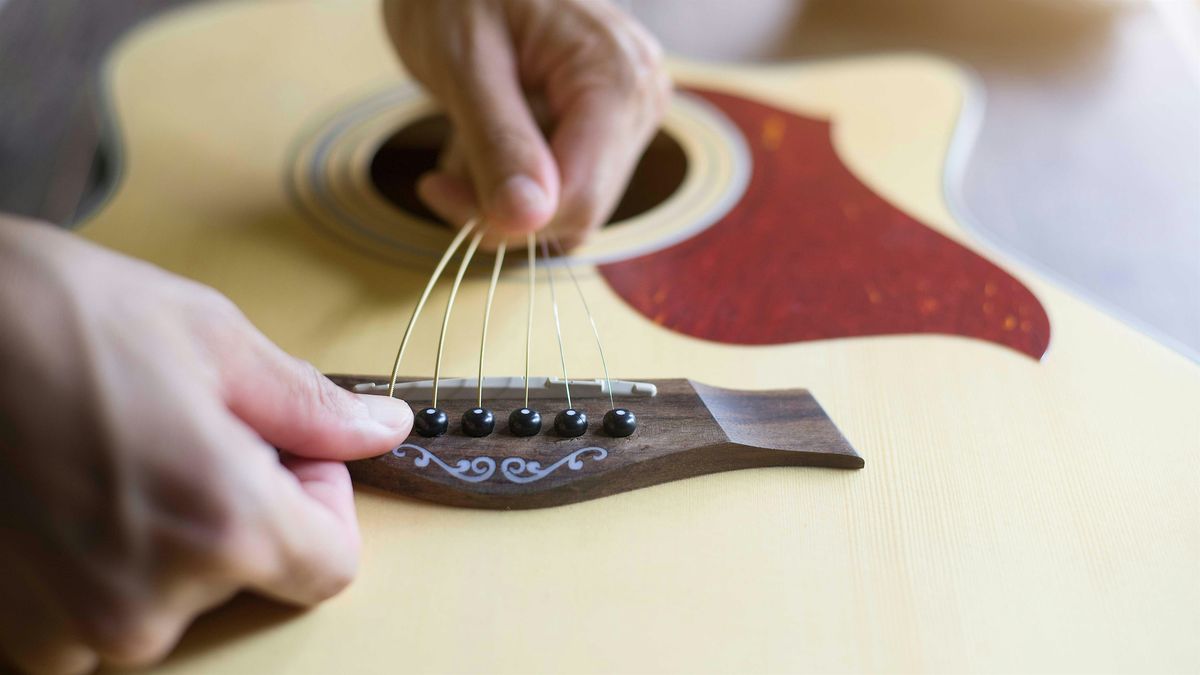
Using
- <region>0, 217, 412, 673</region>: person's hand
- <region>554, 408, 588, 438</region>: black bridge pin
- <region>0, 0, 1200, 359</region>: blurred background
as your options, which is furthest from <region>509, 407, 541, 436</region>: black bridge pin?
<region>0, 0, 1200, 359</region>: blurred background

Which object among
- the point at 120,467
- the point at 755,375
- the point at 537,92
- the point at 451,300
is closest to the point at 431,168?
the point at 537,92

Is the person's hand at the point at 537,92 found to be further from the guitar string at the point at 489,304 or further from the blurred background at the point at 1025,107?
the blurred background at the point at 1025,107

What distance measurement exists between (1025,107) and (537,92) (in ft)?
1.73

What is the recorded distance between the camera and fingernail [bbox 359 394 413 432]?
1.72 ft

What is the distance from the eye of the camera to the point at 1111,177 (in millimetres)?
914

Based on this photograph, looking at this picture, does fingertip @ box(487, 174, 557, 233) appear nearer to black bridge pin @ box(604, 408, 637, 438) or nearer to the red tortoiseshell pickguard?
the red tortoiseshell pickguard

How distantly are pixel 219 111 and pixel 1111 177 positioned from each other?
89 cm

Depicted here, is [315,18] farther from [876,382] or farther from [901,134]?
[876,382]

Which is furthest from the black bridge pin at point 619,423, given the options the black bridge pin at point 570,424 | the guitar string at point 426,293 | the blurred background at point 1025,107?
the blurred background at point 1025,107

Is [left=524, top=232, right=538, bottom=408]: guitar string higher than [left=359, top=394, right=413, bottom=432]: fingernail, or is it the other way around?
[left=524, top=232, right=538, bottom=408]: guitar string

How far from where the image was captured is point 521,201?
0.74m

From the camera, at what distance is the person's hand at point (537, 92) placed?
2.52 ft

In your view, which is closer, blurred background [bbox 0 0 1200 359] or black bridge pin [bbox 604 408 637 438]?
black bridge pin [bbox 604 408 637 438]

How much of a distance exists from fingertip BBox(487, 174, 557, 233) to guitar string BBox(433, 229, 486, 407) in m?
0.03
